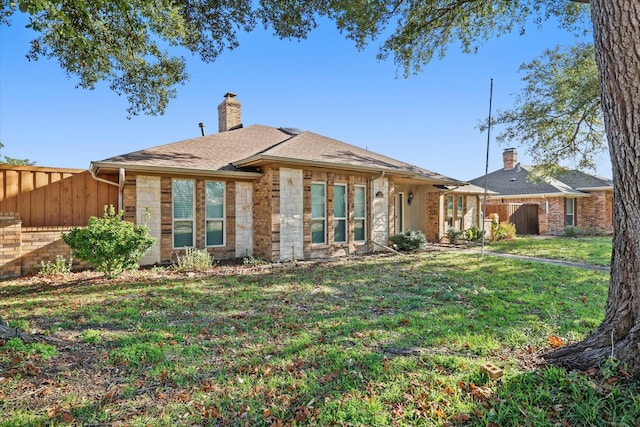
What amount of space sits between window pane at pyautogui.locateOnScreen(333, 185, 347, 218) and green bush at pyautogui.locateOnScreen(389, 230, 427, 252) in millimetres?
2403

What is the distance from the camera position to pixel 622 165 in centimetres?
267

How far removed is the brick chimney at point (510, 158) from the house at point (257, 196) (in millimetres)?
16162

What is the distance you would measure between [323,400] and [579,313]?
4.43 m

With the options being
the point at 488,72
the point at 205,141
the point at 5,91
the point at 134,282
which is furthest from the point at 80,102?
the point at 488,72

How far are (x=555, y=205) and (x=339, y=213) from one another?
1624cm

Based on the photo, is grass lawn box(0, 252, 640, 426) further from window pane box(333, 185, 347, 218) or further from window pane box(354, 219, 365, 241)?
window pane box(354, 219, 365, 241)

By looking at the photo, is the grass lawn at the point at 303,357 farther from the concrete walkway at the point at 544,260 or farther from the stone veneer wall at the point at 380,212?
the stone veneer wall at the point at 380,212

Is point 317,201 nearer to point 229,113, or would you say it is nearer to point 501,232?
point 229,113

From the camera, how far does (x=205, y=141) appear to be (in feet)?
38.7

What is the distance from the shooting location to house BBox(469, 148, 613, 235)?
65.4 feet

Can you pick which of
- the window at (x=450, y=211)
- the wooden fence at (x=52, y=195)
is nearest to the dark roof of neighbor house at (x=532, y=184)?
the window at (x=450, y=211)

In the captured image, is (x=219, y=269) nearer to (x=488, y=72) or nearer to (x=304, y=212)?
(x=304, y=212)

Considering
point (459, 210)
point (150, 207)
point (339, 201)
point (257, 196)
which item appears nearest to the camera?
point (150, 207)

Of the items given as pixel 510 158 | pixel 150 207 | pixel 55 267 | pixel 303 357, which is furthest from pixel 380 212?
pixel 510 158
